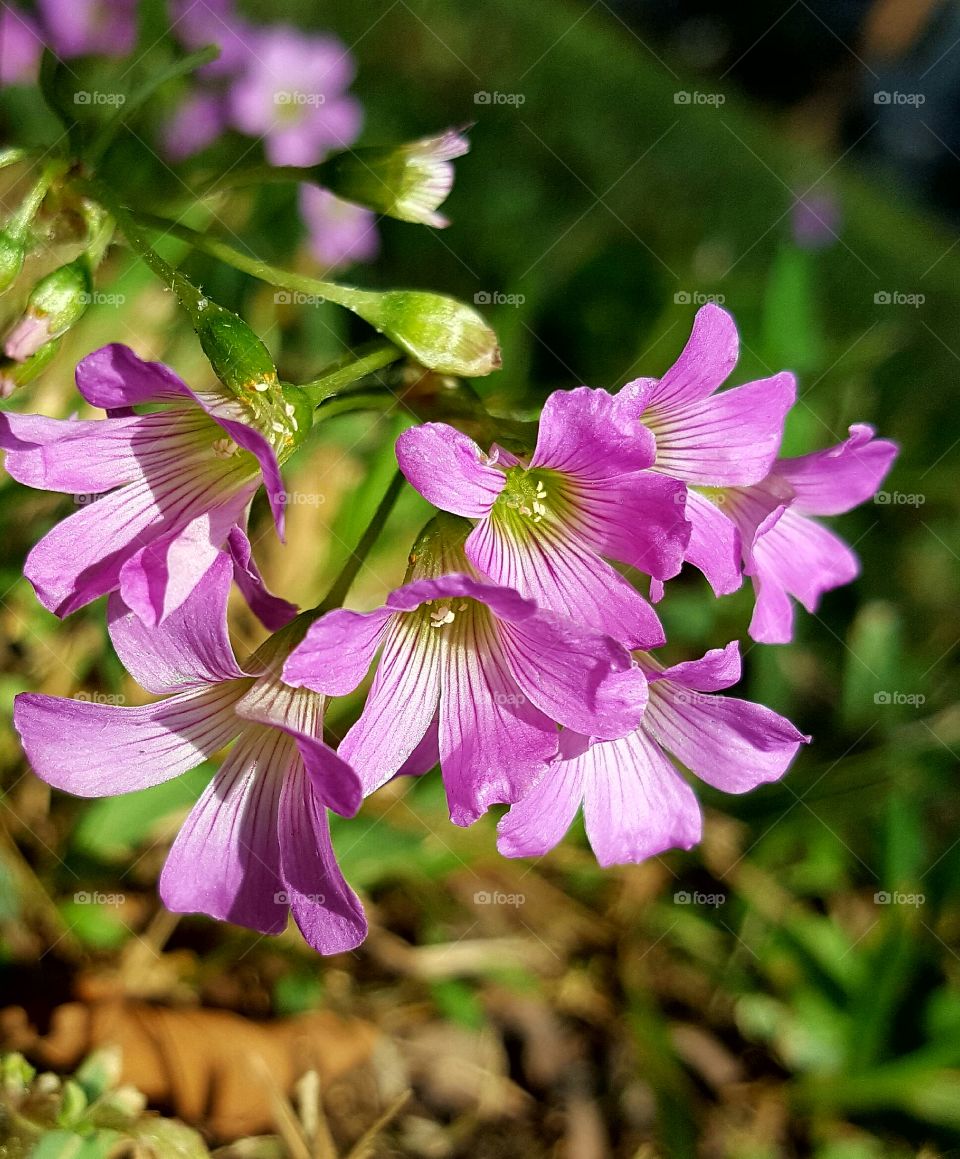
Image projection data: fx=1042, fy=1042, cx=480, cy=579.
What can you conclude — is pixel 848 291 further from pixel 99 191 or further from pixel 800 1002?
pixel 99 191

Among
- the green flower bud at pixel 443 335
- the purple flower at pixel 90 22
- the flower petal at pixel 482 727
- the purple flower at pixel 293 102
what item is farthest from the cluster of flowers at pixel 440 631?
the purple flower at pixel 293 102

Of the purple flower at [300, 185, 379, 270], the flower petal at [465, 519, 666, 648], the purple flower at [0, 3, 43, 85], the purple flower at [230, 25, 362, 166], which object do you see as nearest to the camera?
the flower petal at [465, 519, 666, 648]

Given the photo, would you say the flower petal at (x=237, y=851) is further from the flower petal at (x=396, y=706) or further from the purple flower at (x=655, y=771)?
the purple flower at (x=655, y=771)

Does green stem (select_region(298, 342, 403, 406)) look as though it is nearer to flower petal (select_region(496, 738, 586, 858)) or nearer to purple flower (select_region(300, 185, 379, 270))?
flower petal (select_region(496, 738, 586, 858))

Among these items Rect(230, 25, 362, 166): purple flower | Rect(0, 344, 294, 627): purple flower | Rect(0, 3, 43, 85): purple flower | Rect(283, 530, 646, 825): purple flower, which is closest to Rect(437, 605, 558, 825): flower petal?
Rect(283, 530, 646, 825): purple flower

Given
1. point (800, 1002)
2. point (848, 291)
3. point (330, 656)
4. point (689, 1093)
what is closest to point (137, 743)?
point (330, 656)

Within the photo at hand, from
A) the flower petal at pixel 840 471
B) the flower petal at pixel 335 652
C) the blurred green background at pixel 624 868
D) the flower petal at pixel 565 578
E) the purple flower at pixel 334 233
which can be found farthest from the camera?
the purple flower at pixel 334 233
